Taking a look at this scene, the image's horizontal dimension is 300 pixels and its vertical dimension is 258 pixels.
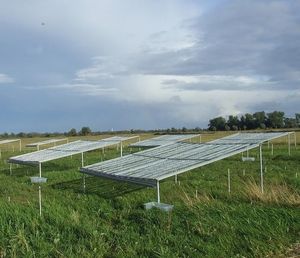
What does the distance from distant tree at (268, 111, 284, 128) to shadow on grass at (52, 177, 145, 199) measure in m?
84.0

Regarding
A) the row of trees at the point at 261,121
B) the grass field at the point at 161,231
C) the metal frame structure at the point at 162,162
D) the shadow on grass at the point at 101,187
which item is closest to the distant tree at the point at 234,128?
the row of trees at the point at 261,121

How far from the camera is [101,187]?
19.9 metres

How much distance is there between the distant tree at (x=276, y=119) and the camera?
10262cm

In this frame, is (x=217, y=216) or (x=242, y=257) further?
(x=217, y=216)

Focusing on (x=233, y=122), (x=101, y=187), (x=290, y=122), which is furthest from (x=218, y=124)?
(x=101, y=187)

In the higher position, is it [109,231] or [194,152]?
[194,152]

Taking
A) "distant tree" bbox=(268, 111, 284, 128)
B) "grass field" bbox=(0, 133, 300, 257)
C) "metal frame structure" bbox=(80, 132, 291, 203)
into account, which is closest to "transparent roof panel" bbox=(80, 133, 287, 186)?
"metal frame structure" bbox=(80, 132, 291, 203)

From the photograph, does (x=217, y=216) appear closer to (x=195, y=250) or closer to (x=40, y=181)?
(x=195, y=250)

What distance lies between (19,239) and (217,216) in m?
3.73

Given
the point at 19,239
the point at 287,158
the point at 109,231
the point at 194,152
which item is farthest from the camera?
the point at 287,158

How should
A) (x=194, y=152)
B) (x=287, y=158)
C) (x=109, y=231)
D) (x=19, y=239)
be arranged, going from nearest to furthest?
(x=19, y=239) < (x=109, y=231) < (x=194, y=152) < (x=287, y=158)

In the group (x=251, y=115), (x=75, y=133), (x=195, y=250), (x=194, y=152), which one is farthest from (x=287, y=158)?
(x=75, y=133)

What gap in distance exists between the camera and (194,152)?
57.7ft

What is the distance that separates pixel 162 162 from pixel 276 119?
298 ft
